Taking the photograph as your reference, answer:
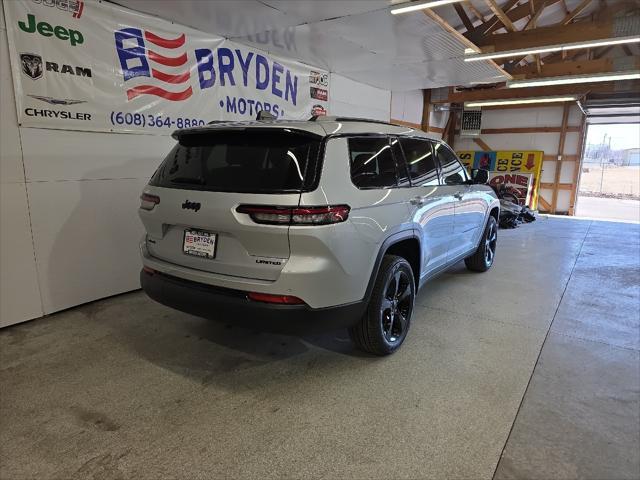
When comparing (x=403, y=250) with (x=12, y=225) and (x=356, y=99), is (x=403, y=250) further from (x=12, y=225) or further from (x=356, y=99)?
(x=356, y=99)

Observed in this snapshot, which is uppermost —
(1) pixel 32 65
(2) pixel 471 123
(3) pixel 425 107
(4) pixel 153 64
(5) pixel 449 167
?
(3) pixel 425 107

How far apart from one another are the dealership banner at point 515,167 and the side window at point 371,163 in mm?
11106

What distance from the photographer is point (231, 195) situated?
219 cm

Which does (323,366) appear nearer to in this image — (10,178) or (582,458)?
(582,458)

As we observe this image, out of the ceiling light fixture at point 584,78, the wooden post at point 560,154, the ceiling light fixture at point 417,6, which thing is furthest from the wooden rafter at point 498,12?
the wooden post at point 560,154

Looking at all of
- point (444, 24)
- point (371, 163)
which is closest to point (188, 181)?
point (371, 163)

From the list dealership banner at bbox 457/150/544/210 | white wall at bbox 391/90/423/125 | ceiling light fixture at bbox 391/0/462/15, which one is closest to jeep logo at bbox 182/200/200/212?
ceiling light fixture at bbox 391/0/462/15

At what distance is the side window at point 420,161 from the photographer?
10.3ft

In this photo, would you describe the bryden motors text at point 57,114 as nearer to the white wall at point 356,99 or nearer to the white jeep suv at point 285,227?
the white jeep suv at point 285,227

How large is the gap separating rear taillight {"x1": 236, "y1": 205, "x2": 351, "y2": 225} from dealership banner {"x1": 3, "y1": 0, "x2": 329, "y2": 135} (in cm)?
249

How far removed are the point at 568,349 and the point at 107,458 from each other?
318 cm

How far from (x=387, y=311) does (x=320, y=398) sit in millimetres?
800

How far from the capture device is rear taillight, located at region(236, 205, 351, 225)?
6.84ft

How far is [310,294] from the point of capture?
2.19 metres
